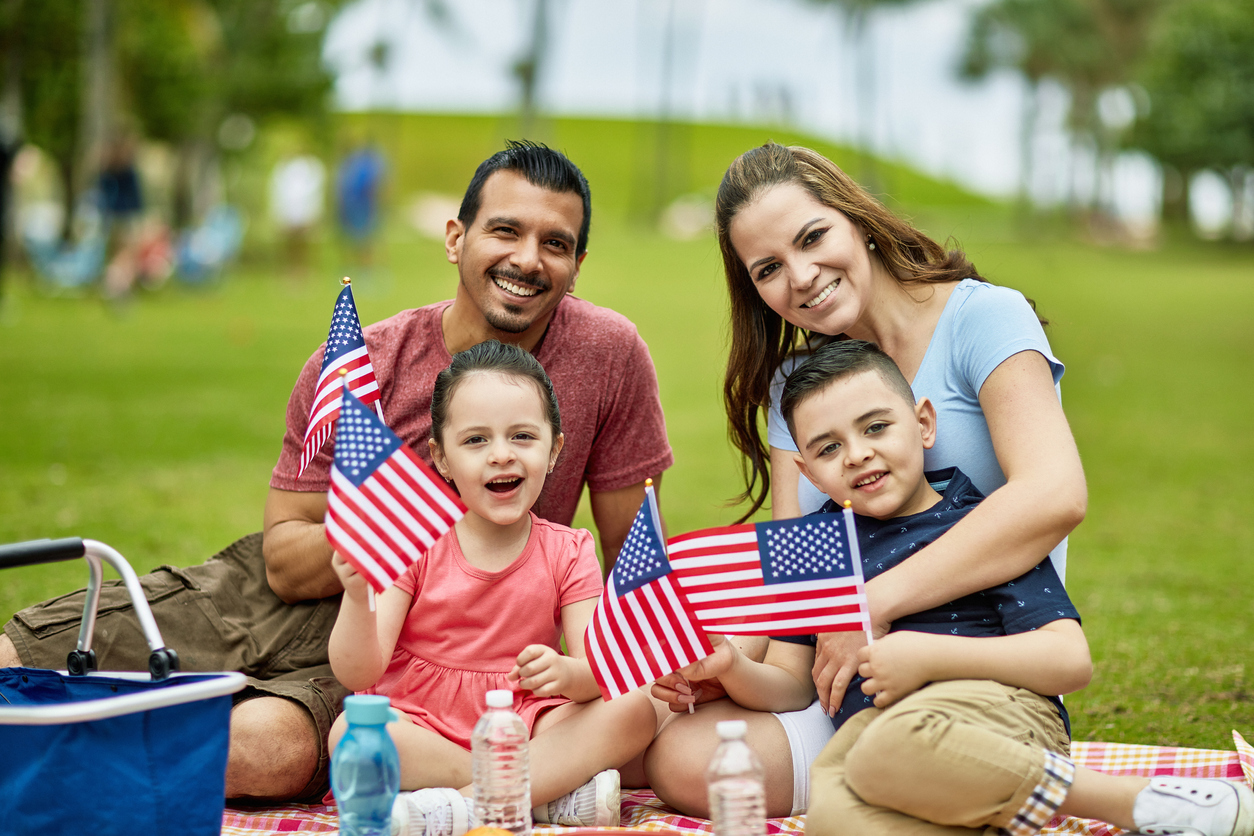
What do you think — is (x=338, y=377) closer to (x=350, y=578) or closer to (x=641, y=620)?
(x=350, y=578)

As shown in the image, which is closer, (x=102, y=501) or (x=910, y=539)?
(x=910, y=539)

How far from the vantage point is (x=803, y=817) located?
3.27 metres

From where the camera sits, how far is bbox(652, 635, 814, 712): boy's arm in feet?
10.1

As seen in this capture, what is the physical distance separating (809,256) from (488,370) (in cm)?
94

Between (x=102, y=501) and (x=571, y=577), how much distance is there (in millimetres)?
5144

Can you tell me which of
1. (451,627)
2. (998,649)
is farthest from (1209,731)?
(451,627)

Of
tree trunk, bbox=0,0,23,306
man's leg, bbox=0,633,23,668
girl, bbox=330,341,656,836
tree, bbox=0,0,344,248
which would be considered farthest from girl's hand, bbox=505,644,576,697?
tree, bbox=0,0,344,248

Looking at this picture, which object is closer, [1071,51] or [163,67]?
[163,67]

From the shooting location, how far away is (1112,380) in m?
14.3

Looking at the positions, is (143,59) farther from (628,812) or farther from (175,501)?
(628,812)

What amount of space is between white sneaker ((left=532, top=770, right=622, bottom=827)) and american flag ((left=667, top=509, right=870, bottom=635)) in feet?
1.86

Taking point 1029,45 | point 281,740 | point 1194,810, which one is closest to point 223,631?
point 281,740

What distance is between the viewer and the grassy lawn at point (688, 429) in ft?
17.5

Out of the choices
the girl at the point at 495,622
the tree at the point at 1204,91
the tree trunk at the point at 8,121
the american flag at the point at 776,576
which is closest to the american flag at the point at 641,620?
the american flag at the point at 776,576
